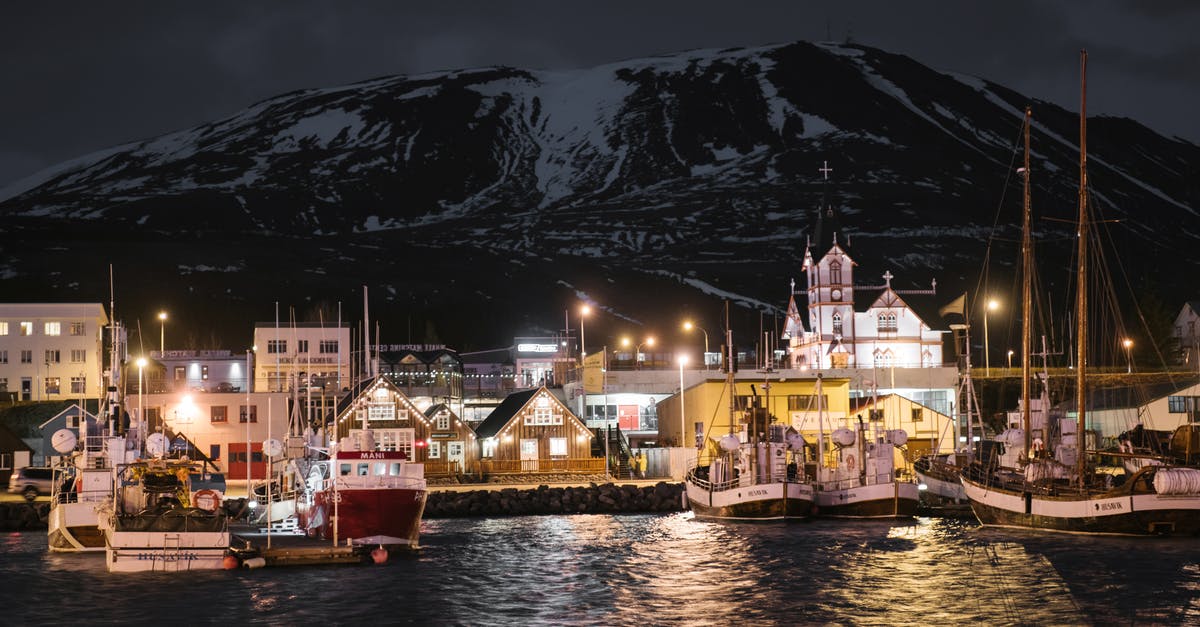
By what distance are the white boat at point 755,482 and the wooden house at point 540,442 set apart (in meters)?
18.9

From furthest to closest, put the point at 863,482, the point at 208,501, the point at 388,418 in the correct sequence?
the point at 388,418 → the point at 863,482 → the point at 208,501

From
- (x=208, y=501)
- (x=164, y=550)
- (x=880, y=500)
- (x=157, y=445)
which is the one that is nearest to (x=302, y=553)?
(x=208, y=501)

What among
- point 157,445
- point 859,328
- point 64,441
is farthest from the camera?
point 859,328

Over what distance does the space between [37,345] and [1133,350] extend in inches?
4343

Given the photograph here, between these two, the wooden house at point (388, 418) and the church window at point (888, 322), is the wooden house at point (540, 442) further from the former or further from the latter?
the church window at point (888, 322)

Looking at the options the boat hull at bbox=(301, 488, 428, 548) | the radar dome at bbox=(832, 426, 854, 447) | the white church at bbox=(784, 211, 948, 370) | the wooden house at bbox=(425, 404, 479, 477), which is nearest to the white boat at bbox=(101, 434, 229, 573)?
the boat hull at bbox=(301, 488, 428, 548)

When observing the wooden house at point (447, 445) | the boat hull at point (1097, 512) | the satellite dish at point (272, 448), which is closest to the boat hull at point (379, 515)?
the satellite dish at point (272, 448)

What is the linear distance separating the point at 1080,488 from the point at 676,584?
67.6 ft

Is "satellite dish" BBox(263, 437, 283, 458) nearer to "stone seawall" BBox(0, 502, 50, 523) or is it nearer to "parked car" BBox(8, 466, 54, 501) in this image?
"stone seawall" BBox(0, 502, 50, 523)

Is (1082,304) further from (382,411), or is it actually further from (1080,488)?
(382,411)

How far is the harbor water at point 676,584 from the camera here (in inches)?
1629

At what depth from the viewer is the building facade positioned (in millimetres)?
121625

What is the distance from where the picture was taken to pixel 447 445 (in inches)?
3479

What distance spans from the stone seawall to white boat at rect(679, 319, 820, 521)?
33.6 m
